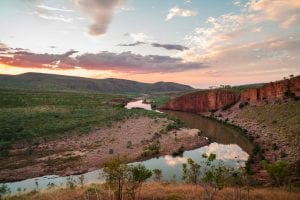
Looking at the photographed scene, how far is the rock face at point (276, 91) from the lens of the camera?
1986 inches

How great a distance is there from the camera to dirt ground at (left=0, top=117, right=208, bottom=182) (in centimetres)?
2432

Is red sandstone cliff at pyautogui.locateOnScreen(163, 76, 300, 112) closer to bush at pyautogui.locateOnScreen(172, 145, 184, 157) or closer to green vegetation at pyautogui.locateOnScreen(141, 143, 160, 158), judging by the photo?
bush at pyautogui.locateOnScreen(172, 145, 184, 157)

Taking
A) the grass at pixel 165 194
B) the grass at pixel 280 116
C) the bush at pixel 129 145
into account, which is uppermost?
the grass at pixel 280 116

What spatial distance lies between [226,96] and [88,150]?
168ft

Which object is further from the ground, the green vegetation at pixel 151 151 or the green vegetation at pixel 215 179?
the green vegetation at pixel 215 179

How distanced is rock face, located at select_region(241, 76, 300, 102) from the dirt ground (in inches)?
842

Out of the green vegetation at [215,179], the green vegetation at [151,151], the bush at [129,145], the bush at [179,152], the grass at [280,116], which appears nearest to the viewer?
the green vegetation at [215,179]

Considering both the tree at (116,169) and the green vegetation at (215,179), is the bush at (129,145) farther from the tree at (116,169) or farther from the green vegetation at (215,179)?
the tree at (116,169)

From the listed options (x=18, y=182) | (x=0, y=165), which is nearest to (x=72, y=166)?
(x=18, y=182)

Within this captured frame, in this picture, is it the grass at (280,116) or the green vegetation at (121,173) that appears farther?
the grass at (280,116)

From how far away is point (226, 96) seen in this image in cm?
7406

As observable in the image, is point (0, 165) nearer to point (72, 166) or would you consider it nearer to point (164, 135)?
point (72, 166)

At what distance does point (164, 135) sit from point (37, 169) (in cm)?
1841

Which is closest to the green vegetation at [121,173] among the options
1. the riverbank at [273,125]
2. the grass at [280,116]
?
the riverbank at [273,125]
